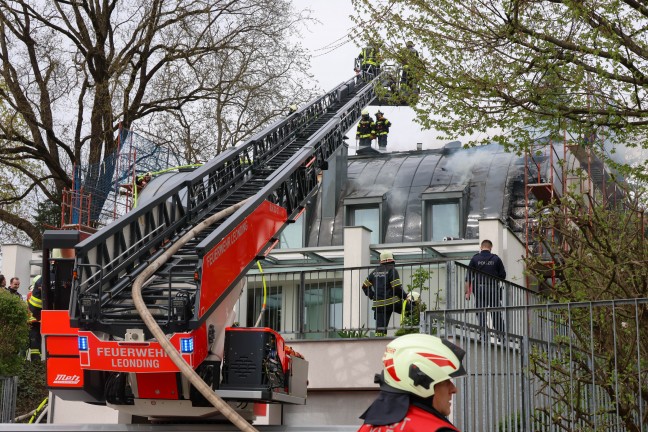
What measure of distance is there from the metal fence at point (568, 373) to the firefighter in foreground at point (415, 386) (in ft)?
15.2

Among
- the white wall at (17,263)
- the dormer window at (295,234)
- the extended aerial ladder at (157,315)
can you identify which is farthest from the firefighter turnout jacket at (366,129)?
the extended aerial ladder at (157,315)

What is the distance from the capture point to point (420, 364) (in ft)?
13.2

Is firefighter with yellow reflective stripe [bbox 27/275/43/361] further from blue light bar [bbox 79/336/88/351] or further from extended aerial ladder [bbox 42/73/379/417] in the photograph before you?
blue light bar [bbox 79/336/88/351]

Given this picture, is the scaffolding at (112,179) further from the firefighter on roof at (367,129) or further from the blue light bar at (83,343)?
the blue light bar at (83,343)

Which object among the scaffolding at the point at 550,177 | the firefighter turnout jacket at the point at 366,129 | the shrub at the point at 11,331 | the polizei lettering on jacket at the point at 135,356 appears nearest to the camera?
the polizei lettering on jacket at the point at 135,356

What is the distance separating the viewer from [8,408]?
14.0 meters

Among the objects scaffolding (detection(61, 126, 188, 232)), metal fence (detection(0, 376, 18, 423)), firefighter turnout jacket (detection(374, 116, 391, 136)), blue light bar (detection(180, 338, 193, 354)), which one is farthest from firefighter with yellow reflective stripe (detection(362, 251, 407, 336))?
firefighter turnout jacket (detection(374, 116, 391, 136))

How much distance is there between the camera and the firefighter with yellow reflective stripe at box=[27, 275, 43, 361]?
56.2ft

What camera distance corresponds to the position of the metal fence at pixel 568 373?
8.79 m

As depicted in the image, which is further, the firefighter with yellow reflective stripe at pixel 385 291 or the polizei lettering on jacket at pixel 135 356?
the firefighter with yellow reflective stripe at pixel 385 291

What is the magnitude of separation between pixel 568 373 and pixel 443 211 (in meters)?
18.8

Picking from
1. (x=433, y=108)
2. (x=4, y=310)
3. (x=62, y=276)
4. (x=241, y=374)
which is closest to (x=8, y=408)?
(x=4, y=310)

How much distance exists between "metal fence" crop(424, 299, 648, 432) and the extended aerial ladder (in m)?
2.42

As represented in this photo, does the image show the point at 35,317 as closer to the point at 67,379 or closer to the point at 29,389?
the point at 29,389
